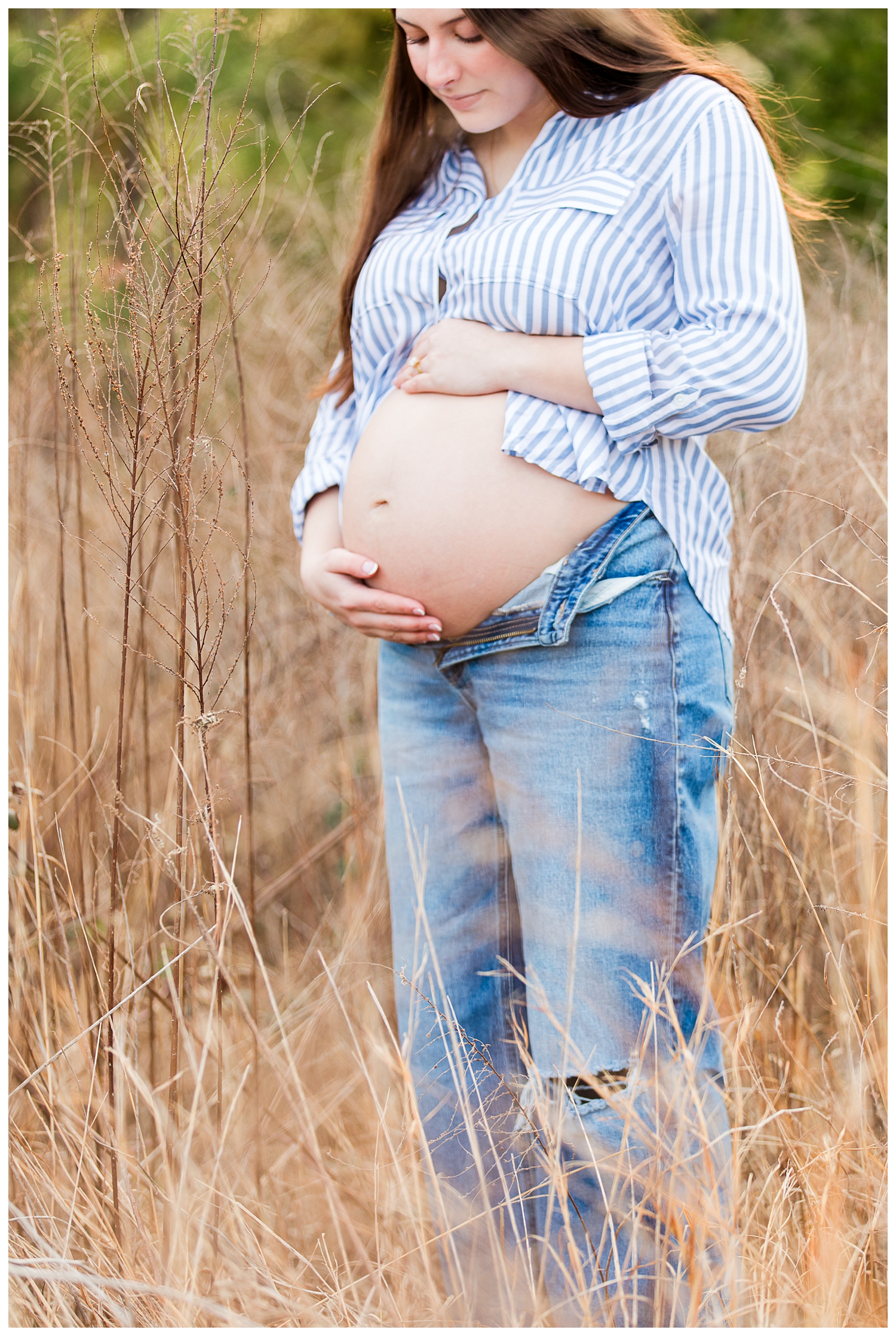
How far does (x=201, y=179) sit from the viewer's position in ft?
3.61

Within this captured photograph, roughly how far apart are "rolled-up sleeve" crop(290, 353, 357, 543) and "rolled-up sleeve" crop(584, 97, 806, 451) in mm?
441

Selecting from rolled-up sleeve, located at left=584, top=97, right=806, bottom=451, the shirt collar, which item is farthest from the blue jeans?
the shirt collar

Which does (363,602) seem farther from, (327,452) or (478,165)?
(478,165)

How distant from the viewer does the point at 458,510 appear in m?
1.11

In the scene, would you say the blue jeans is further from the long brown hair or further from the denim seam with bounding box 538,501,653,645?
the long brown hair

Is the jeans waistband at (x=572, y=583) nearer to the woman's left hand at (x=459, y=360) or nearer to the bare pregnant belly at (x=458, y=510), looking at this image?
the bare pregnant belly at (x=458, y=510)

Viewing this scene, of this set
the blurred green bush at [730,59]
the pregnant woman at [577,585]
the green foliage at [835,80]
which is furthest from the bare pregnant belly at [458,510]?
the green foliage at [835,80]

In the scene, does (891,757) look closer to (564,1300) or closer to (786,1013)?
(786,1013)

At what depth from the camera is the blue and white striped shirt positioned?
98 cm

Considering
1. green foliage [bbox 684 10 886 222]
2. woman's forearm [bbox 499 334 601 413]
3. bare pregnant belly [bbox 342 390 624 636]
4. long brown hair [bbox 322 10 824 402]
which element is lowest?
bare pregnant belly [bbox 342 390 624 636]

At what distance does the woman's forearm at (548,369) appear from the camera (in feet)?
3.40

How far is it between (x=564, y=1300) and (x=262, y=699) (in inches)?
58.6

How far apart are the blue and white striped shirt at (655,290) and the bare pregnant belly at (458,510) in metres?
0.03

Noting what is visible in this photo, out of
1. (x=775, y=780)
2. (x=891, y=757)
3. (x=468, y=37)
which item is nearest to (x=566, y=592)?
(x=891, y=757)
